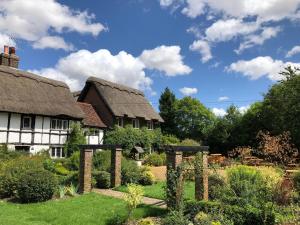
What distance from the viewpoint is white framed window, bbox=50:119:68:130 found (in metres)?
29.0

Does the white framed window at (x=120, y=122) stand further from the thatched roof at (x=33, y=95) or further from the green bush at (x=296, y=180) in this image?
the green bush at (x=296, y=180)

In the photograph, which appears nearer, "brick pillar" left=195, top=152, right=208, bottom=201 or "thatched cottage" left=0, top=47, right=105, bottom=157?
"brick pillar" left=195, top=152, right=208, bottom=201

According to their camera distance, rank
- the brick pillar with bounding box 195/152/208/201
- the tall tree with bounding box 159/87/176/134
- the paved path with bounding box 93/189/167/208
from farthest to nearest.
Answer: the tall tree with bounding box 159/87/176/134 < the paved path with bounding box 93/189/167/208 < the brick pillar with bounding box 195/152/208/201

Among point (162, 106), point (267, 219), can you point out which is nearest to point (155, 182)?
point (267, 219)

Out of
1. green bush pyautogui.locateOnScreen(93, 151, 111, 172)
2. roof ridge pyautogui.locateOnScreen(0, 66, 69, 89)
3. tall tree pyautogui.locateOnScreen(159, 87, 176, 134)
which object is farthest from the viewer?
tall tree pyautogui.locateOnScreen(159, 87, 176, 134)

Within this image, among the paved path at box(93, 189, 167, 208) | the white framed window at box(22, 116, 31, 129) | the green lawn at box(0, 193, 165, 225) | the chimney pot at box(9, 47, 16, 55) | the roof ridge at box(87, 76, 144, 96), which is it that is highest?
the chimney pot at box(9, 47, 16, 55)

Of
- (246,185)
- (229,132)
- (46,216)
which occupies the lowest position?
(46,216)

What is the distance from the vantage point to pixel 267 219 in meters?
9.57

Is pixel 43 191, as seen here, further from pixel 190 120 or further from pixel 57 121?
pixel 190 120

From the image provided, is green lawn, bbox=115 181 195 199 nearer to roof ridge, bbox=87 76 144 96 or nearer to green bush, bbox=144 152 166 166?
green bush, bbox=144 152 166 166

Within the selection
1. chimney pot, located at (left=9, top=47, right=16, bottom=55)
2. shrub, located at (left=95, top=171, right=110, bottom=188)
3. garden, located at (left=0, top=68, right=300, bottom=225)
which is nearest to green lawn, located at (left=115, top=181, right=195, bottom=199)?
garden, located at (left=0, top=68, right=300, bottom=225)

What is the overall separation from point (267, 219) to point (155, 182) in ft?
29.4

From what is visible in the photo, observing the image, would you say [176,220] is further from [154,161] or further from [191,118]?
[191,118]

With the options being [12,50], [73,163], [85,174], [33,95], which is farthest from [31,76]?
[85,174]
